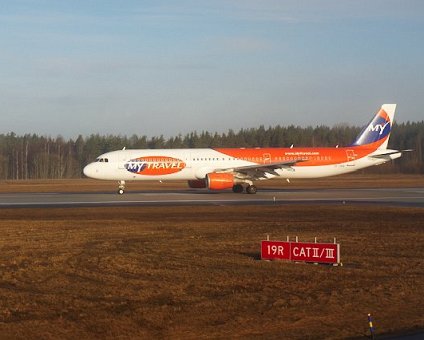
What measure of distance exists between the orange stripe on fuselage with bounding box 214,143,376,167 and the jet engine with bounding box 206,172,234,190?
12.7ft

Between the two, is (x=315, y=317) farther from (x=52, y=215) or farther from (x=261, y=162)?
(x=261, y=162)

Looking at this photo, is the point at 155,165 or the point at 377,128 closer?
the point at 155,165

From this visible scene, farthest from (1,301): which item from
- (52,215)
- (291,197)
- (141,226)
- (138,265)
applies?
(291,197)

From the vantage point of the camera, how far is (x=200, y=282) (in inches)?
631

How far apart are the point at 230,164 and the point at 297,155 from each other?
5023 mm

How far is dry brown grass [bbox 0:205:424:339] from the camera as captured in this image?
1191cm

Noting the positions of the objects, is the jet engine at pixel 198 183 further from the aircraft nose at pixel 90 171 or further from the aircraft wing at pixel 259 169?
the aircraft nose at pixel 90 171

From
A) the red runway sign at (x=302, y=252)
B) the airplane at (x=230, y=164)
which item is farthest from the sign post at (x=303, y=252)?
the airplane at (x=230, y=164)

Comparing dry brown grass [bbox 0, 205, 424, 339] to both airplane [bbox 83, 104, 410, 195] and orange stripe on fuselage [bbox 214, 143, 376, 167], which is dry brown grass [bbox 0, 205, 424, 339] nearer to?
airplane [bbox 83, 104, 410, 195]

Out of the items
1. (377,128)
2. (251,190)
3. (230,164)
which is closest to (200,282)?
(251,190)

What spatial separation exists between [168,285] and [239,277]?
6.07 feet

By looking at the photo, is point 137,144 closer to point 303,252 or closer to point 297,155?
point 297,155

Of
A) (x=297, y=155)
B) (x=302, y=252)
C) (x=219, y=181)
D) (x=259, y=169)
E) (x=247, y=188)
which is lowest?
(x=302, y=252)

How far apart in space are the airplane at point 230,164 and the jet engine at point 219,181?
0.34m
